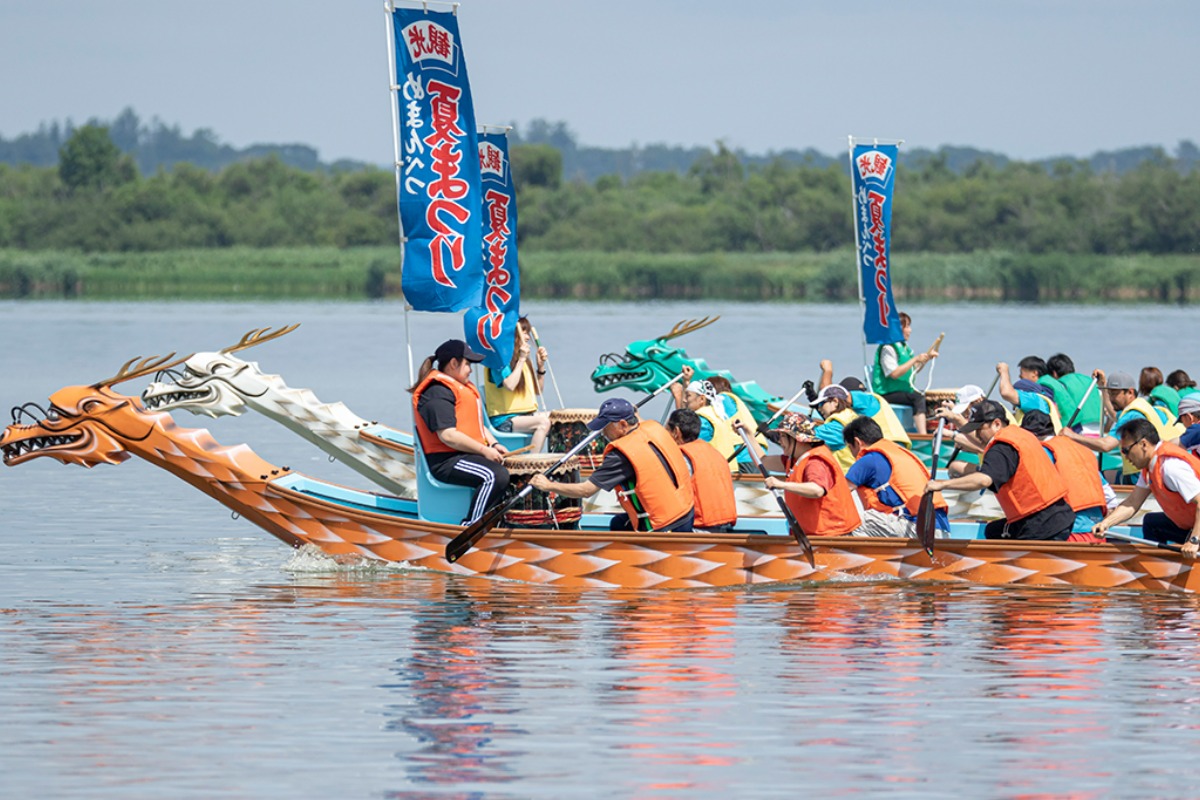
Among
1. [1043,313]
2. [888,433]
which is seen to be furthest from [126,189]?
[888,433]

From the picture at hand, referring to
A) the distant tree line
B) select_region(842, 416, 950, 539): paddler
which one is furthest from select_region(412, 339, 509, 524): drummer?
the distant tree line

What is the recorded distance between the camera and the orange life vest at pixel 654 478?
15.7 metres

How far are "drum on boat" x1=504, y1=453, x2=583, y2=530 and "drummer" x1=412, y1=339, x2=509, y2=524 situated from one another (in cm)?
9

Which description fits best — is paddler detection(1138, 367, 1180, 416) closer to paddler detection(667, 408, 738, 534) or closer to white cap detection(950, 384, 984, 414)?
white cap detection(950, 384, 984, 414)

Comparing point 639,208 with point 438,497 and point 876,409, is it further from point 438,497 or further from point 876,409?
point 438,497

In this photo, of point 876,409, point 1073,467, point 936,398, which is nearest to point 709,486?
point 1073,467

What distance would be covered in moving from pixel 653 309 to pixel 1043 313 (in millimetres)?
13901

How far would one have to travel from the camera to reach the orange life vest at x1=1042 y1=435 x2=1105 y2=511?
16.3 m

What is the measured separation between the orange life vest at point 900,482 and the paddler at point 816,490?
17 centimetres

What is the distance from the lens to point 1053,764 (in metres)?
11.0

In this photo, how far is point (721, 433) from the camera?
19.8 metres

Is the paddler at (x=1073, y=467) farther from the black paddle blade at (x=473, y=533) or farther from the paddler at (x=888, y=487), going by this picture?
the black paddle blade at (x=473, y=533)

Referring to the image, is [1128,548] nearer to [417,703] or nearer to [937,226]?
[417,703]

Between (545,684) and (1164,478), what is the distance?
5034mm
